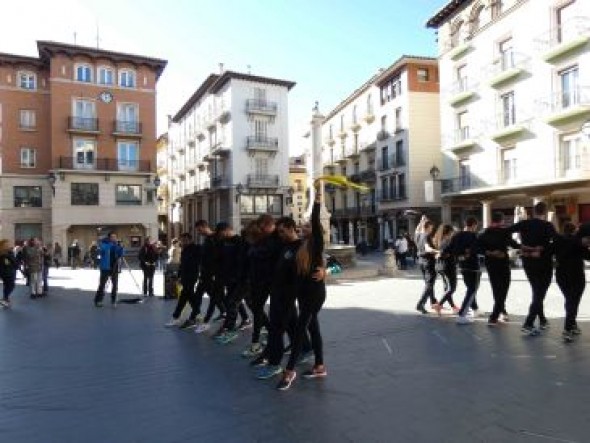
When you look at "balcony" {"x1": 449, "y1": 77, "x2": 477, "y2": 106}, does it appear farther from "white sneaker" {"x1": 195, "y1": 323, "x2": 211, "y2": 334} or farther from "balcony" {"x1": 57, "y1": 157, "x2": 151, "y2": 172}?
"white sneaker" {"x1": 195, "y1": 323, "x2": 211, "y2": 334}

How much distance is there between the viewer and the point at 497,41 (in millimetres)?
30391

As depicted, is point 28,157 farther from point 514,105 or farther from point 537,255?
point 537,255

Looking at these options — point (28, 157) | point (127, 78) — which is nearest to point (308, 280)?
point (28, 157)

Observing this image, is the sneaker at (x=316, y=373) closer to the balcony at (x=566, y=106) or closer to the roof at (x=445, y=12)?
the balcony at (x=566, y=106)

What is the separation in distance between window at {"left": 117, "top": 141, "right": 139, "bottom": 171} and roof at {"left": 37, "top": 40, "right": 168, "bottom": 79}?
6.23 meters

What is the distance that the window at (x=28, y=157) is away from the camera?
39031mm

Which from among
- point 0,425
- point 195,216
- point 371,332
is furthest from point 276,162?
point 0,425

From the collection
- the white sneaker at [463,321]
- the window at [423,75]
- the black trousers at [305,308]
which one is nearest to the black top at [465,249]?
the white sneaker at [463,321]

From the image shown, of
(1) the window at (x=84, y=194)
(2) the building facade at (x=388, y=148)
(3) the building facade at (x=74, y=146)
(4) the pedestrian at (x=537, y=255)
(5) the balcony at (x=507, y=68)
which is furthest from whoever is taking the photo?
(2) the building facade at (x=388, y=148)

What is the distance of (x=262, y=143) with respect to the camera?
161 ft

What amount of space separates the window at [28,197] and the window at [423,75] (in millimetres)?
29822

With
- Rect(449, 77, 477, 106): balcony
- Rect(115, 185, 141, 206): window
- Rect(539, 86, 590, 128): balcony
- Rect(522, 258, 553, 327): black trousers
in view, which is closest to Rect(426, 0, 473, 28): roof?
Rect(449, 77, 477, 106): balcony

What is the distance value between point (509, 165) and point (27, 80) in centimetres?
3382

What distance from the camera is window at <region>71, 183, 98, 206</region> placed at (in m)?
38.9
